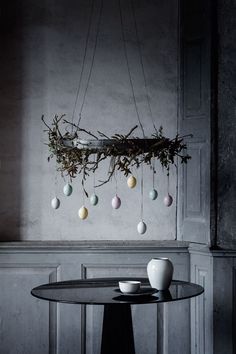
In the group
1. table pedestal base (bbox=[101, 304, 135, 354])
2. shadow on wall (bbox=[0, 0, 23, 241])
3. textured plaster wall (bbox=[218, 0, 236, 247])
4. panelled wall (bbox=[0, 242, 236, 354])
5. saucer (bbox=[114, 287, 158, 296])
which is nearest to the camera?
saucer (bbox=[114, 287, 158, 296])

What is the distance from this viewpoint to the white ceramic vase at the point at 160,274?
3.70 meters

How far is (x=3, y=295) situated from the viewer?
463cm

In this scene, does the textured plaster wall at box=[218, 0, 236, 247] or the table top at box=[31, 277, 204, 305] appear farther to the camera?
the textured plaster wall at box=[218, 0, 236, 247]

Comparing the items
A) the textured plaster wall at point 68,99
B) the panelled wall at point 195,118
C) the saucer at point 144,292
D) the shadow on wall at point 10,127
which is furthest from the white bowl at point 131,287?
the shadow on wall at point 10,127

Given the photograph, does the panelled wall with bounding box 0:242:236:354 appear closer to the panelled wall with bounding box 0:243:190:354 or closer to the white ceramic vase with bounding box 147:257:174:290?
the panelled wall with bounding box 0:243:190:354

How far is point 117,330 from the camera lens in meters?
3.64

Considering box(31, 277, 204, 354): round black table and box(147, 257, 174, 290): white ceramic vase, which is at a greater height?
box(147, 257, 174, 290): white ceramic vase

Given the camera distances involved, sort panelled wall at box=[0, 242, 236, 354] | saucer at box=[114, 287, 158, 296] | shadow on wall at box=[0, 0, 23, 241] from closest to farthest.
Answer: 1. saucer at box=[114, 287, 158, 296]
2. panelled wall at box=[0, 242, 236, 354]
3. shadow on wall at box=[0, 0, 23, 241]

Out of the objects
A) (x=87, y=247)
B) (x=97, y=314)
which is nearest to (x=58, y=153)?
(x=87, y=247)

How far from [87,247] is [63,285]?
75 centimetres

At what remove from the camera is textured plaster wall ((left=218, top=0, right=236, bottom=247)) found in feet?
14.6

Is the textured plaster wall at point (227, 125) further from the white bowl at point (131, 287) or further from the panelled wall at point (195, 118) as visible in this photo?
the white bowl at point (131, 287)

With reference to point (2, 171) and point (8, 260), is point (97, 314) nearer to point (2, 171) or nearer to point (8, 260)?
point (8, 260)

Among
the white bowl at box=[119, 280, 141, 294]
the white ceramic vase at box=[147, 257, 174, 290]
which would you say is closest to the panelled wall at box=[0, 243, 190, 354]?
the white ceramic vase at box=[147, 257, 174, 290]
